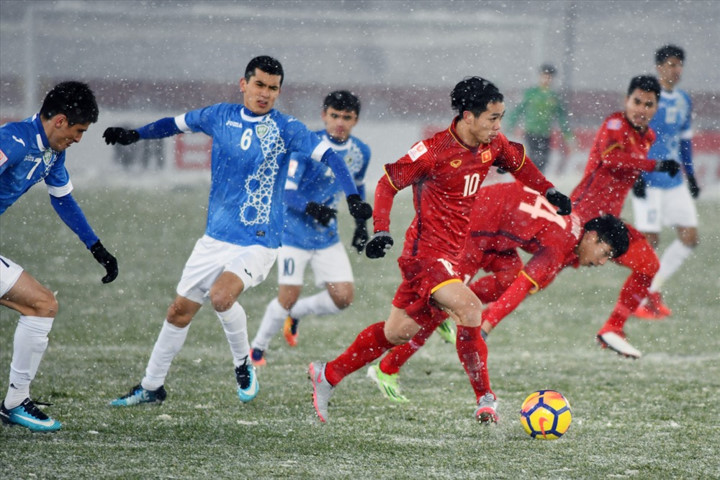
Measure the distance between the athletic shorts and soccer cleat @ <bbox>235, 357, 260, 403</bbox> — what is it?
94 centimetres

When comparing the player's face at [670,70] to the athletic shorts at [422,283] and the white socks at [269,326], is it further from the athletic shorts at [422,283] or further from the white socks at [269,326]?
the athletic shorts at [422,283]

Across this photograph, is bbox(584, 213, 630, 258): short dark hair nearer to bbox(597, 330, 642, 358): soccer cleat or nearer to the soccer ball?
bbox(597, 330, 642, 358): soccer cleat

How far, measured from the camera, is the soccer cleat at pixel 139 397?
5863 mm

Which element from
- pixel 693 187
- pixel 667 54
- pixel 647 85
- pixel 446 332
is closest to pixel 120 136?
pixel 446 332

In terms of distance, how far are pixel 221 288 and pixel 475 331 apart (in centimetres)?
136

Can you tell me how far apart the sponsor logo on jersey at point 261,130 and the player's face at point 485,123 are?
1.10 metres

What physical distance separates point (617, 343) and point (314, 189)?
236 centimetres

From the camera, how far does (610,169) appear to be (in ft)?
25.2

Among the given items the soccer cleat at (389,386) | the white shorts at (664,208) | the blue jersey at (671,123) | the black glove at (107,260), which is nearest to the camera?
the black glove at (107,260)

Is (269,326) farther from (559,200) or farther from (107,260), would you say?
(559,200)

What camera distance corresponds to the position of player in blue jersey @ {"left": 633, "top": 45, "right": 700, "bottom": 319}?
9227 millimetres

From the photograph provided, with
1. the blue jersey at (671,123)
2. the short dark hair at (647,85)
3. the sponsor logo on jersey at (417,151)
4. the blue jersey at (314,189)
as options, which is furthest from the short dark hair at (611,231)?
the blue jersey at (671,123)

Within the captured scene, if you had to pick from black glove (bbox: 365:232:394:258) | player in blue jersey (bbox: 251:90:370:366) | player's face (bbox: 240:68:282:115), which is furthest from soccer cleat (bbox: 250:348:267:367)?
black glove (bbox: 365:232:394:258)

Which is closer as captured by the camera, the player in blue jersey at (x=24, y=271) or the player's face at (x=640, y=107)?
the player in blue jersey at (x=24, y=271)
